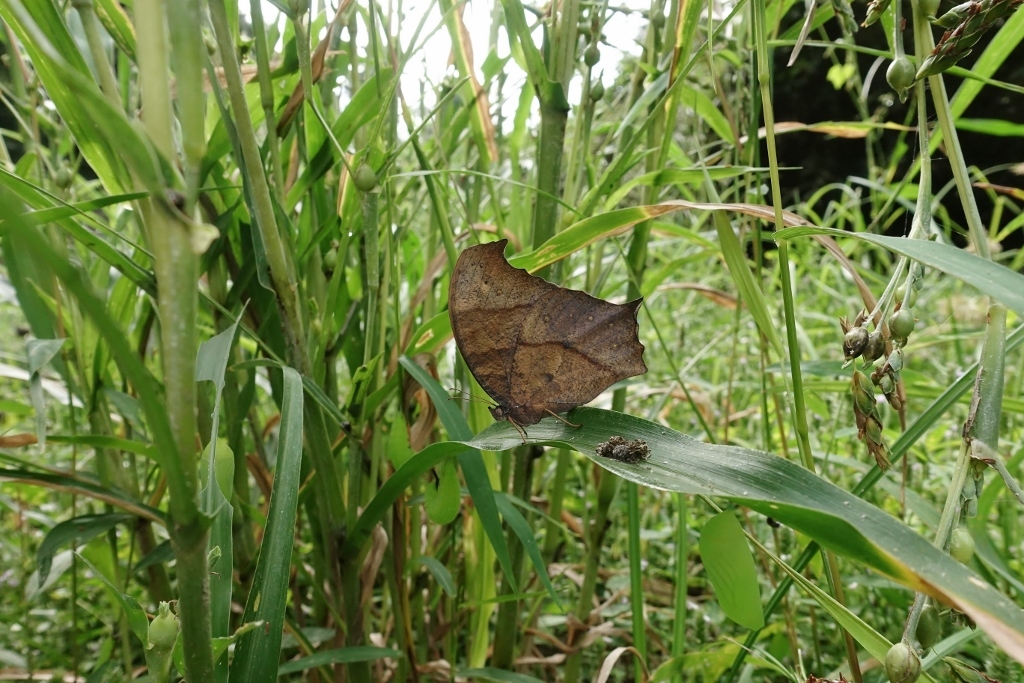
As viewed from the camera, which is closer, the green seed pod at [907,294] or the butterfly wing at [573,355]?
the green seed pod at [907,294]

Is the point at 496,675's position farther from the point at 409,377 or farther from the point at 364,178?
the point at 364,178

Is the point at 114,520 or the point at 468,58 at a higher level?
the point at 468,58

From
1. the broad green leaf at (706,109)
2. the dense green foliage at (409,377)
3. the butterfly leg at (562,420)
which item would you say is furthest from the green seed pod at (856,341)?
the broad green leaf at (706,109)

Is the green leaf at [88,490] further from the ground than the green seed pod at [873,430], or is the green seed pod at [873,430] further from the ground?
the green seed pod at [873,430]

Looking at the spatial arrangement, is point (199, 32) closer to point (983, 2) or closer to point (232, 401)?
point (983, 2)

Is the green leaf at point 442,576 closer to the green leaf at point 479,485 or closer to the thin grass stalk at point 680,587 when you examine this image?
the green leaf at point 479,485

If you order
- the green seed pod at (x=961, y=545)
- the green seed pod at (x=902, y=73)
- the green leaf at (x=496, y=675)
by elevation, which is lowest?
the green leaf at (x=496, y=675)

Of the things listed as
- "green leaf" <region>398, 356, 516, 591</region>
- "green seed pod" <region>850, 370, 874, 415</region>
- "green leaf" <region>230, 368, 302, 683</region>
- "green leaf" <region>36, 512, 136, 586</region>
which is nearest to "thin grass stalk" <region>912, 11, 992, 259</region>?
"green seed pod" <region>850, 370, 874, 415</region>

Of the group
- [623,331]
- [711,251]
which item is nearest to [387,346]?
[623,331]
